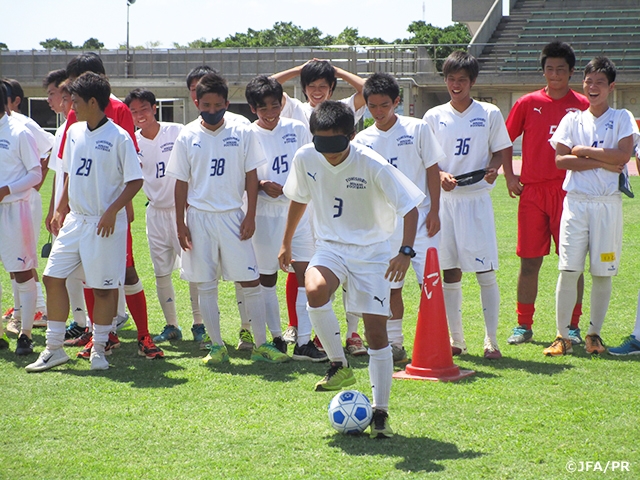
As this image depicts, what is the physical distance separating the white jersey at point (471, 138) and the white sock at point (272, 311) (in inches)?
68.8

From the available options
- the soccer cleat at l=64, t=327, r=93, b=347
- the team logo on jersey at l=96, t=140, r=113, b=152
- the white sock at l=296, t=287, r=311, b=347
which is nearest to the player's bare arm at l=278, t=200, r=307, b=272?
the white sock at l=296, t=287, r=311, b=347

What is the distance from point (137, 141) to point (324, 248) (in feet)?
9.99

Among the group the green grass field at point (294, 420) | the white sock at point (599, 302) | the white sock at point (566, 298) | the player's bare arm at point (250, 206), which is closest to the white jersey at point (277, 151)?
the player's bare arm at point (250, 206)

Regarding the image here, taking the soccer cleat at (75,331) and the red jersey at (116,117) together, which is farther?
the soccer cleat at (75,331)

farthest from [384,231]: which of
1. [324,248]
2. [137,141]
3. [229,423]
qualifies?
[137,141]

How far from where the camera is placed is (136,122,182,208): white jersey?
728 cm

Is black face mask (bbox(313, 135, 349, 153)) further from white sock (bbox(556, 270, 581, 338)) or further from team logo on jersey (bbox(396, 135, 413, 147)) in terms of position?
white sock (bbox(556, 270, 581, 338))

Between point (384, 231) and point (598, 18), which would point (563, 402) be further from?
point (598, 18)

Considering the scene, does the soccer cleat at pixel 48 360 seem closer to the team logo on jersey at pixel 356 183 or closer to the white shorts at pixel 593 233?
the team logo on jersey at pixel 356 183

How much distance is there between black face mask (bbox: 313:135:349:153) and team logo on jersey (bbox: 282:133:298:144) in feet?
7.02

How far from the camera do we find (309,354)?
6465 millimetres

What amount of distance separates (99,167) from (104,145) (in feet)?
0.56

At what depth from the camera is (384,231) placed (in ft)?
16.5

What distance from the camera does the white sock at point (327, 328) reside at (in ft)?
15.6
